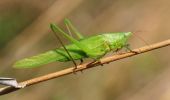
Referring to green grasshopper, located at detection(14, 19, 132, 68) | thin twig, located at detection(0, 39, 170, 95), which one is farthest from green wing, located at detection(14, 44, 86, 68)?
thin twig, located at detection(0, 39, 170, 95)

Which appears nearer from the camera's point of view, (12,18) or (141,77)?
(141,77)

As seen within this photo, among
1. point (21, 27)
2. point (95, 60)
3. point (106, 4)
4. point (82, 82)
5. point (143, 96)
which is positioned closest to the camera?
point (95, 60)

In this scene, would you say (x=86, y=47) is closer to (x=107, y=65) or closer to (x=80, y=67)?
(x=80, y=67)

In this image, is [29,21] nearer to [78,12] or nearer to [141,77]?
[78,12]

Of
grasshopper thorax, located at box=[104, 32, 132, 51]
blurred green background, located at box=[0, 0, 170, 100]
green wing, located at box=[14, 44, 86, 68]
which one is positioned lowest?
grasshopper thorax, located at box=[104, 32, 132, 51]

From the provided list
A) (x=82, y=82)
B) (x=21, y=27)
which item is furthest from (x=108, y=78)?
(x=21, y=27)

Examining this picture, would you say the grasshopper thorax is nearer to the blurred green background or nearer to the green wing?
the green wing

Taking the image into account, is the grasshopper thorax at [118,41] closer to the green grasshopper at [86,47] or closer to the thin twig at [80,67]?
the green grasshopper at [86,47]

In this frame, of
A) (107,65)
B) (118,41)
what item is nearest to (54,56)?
(118,41)

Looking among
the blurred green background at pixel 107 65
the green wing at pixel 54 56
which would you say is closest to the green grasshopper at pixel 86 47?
the green wing at pixel 54 56
